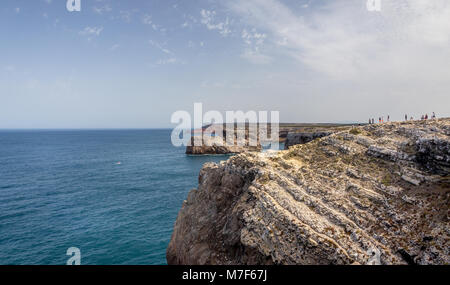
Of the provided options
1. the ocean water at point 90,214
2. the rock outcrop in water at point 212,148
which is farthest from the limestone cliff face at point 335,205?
the rock outcrop in water at point 212,148

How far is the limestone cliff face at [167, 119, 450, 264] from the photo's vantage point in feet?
39.0

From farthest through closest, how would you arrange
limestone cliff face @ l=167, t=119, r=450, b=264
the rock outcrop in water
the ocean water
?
1. the rock outcrop in water
2. the ocean water
3. limestone cliff face @ l=167, t=119, r=450, b=264

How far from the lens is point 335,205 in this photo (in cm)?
1407

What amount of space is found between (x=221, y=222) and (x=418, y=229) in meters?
11.9

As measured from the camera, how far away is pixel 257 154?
2008 cm

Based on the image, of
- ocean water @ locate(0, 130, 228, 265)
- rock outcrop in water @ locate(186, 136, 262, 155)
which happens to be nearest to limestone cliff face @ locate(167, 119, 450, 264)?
ocean water @ locate(0, 130, 228, 265)

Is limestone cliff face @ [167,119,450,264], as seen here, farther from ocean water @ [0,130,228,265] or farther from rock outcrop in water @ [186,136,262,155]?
rock outcrop in water @ [186,136,262,155]

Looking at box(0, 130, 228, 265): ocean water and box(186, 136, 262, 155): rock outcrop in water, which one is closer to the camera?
box(0, 130, 228, 265): ocean water

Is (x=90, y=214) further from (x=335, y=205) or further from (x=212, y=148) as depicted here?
(x=212, y=148)

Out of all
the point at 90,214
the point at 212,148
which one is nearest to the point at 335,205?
the point at 90,214

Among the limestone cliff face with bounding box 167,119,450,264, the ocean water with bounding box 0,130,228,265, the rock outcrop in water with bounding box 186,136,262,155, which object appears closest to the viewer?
the limestone cliff face with bounding box 167,119,450,264

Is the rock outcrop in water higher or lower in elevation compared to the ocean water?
higher

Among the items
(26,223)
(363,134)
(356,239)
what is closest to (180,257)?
(356,239)
